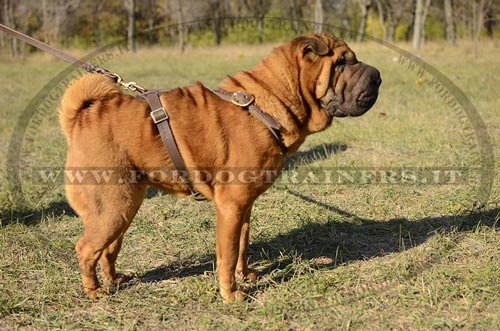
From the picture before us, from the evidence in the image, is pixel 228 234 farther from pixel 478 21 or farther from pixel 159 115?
pixel 478 21

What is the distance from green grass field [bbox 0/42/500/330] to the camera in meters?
3.34

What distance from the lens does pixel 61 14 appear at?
3275cm

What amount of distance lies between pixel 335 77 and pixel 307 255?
161 centimetres

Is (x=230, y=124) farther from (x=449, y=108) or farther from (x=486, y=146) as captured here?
(x=449, y=108)

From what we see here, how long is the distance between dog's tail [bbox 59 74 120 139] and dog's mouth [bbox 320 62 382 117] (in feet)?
5.00

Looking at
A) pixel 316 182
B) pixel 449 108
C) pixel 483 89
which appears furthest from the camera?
pixel 483 89

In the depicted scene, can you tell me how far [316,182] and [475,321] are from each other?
10.1 ft

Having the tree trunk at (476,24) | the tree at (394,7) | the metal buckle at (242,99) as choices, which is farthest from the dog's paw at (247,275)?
the tree at (394,7)

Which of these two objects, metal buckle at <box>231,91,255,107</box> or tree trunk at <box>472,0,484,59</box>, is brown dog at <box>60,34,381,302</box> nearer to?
metal buckle at <box>231,91,255,107</box>

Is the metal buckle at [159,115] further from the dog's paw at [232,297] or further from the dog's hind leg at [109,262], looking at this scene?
the dog's paw at [232,297]

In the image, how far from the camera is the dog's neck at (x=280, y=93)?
3.37 metres

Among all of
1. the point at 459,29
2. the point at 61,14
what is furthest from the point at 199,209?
the point at 459,29

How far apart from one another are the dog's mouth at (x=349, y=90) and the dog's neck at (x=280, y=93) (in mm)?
192

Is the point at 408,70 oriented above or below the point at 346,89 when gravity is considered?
below
